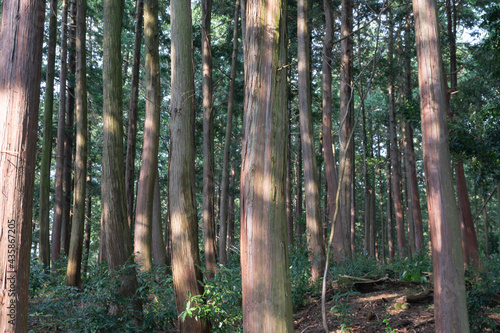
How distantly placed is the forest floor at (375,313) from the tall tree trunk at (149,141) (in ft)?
15.0

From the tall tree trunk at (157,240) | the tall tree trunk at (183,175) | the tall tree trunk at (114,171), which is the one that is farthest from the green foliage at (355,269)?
the tall tree trunk at (157,240)

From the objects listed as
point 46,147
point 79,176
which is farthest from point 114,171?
point 46,147

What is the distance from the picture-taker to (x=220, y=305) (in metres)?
6.45

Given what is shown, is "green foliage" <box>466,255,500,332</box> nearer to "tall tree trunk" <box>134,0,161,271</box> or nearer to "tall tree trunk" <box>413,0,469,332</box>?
"tall tree trunk" <box>413,0,469,332</box>

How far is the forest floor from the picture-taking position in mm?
6930

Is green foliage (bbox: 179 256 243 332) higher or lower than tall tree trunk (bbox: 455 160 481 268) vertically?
lower

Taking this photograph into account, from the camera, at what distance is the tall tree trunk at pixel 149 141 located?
10.2 metres

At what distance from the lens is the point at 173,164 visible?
23.2 ft

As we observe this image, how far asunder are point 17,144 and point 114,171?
339 centimetres

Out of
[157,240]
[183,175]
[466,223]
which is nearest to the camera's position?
[183,175]

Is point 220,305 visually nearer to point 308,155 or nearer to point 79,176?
point 79,176

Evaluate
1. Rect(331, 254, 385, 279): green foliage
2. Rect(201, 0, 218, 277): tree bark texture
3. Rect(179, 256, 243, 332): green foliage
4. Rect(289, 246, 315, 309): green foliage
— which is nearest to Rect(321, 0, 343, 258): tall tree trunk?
Rect(331, 254, 385, 279): green foliage

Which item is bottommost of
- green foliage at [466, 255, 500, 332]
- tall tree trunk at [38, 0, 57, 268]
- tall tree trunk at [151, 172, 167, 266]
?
green foliage at [466, 255, 500, 332]

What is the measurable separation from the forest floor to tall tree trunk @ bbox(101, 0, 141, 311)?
373cm
